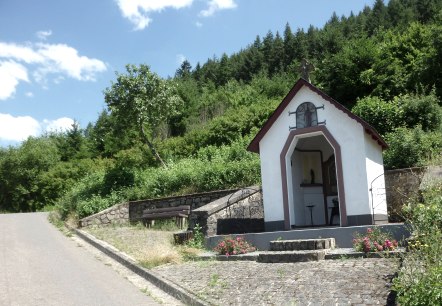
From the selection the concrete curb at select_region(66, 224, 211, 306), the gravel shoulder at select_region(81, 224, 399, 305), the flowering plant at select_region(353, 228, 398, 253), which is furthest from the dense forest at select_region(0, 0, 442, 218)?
the gravel shoulder at select_region(81, 224, 399, 305)

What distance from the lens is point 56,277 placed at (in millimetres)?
10672

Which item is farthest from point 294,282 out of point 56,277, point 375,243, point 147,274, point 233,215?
point 233,215

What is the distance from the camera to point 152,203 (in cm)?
2019

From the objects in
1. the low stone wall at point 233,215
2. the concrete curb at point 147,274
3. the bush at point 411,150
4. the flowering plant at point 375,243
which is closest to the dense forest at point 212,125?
the bush at point 411,150

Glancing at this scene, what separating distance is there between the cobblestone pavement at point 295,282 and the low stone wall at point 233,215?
3.56 meters

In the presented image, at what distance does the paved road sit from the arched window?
632 cm

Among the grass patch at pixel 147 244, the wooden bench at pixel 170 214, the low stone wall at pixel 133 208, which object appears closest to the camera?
the grass patch at pixel 147 244

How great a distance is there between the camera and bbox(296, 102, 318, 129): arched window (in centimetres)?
1304

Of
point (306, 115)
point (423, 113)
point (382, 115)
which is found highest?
point (382, 115)

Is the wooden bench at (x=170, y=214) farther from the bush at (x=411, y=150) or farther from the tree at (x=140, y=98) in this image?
the bush at (x=411, y=150)

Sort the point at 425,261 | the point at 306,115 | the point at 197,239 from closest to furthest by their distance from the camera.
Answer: the point at 425,261
the point at 306,115
the point at 197,239

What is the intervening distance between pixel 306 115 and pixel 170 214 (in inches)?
293

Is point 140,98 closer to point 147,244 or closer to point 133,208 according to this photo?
point 133,208

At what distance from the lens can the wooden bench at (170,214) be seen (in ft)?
58.9
